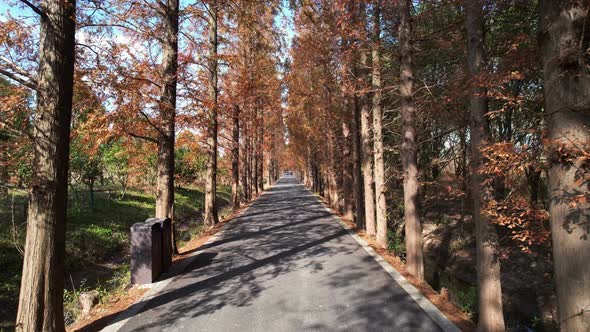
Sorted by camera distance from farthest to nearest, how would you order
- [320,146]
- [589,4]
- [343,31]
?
[320,146] → [343,31] → [589,4]

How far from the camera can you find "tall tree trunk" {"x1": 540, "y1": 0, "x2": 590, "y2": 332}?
10.4ft

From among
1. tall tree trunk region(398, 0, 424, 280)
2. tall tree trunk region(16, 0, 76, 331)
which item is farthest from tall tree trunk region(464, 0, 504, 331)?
tall tree trunk region(16, 0, 76, 331)

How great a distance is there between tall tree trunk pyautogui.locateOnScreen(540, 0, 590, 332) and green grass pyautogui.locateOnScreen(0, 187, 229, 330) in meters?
6.66

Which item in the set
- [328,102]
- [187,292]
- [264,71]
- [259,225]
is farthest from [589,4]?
[264,71]

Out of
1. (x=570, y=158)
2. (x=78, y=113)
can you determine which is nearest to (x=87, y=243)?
(x=78, y=113)

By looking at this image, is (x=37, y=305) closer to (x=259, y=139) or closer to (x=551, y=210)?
(x=551, y=210)

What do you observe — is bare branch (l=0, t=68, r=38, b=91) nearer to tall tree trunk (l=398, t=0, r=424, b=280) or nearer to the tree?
the tree

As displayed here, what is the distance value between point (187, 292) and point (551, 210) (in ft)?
17.9

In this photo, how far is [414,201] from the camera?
7812 millimetres

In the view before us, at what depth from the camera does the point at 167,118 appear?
27.9 ft

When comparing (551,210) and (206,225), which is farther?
(206,225)

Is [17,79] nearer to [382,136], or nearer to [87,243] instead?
[382,136]

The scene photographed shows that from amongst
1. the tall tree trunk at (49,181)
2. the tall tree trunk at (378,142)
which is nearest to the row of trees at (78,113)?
the tall tree trunk at (49,181)

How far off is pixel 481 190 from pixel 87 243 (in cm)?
1337
